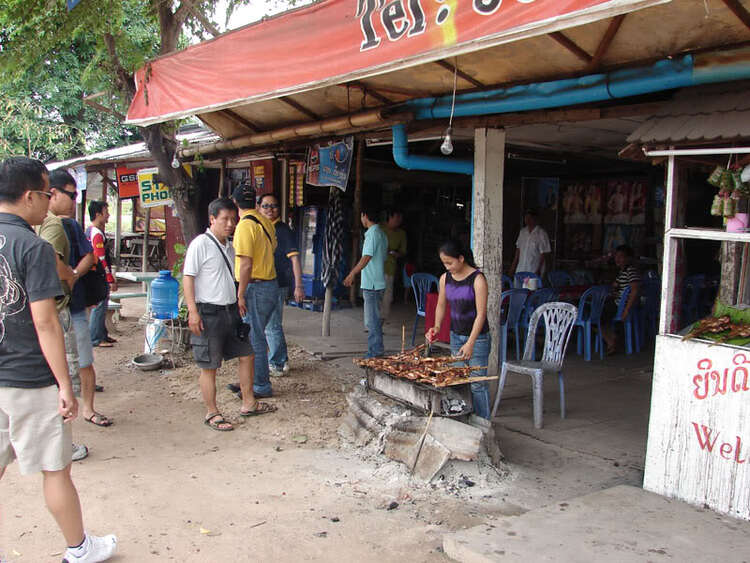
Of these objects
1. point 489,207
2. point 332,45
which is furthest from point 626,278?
point 332,45

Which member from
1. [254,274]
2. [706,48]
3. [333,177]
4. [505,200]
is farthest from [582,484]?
[505,200]

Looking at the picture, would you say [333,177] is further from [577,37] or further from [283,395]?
[577,37]

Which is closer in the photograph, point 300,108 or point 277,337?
point 277,337

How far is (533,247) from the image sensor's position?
9523 mm

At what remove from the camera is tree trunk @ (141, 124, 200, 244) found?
25.7ft

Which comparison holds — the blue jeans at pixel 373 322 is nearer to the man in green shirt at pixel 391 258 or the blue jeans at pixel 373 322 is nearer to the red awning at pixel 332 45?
the red awning at pixel 332 45

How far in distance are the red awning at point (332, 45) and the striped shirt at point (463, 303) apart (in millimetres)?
1837

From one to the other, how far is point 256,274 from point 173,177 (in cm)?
273

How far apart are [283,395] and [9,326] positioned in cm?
355

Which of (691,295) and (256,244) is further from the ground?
(256,244)

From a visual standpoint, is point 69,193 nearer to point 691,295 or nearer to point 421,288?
point 421,288

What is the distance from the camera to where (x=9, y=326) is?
2.88 m

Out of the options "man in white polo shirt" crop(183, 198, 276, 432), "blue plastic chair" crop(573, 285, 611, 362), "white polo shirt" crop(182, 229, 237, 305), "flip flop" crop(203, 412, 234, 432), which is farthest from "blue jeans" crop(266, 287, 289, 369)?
"blue plastic chair" crop(573, 285, 611, 362)

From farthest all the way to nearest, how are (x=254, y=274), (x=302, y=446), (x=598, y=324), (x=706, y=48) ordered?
(x=598, y=324) → (x=254, y=274) → (x=302, y=446) → (x=706, y=48)
